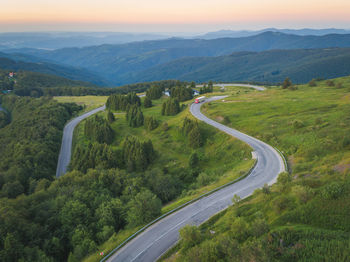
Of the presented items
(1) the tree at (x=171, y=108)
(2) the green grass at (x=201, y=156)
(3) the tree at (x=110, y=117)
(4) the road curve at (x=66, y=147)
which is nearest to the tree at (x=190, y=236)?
(2) the green grass at (x=201, y=156)

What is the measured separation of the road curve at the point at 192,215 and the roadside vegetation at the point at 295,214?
217 cm

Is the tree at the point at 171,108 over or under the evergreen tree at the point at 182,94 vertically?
→ under

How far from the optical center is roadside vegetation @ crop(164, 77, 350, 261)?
15084 mm

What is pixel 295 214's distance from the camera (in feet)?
65.9

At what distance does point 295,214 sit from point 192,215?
50.9 ft

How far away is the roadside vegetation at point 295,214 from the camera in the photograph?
15.1 meters

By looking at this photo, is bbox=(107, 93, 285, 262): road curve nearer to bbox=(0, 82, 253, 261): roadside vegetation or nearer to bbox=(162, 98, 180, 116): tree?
bbox=(0, 82, 253, 261): roadside vegetation

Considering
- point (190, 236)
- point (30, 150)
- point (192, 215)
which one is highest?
point (190, 236)

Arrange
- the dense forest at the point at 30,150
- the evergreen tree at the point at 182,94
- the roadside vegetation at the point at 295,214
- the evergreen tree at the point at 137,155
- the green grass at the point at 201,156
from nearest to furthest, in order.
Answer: the roadside vegetation at the point at 295,214, the green grass at the point at 201,156, the dense forest at the point at 30,150, the evergreen tree at the point at 137,155, the evergreen tree at the point at 182,94

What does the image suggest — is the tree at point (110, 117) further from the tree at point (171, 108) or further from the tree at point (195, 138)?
the tree at point (195, 138)

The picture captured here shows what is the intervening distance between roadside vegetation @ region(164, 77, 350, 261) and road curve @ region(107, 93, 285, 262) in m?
2.17

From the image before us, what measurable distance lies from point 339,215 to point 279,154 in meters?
31.0

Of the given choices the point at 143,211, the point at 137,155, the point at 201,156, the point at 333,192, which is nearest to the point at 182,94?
the point at 137,155

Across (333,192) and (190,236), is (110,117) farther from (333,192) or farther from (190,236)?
(333,192)
